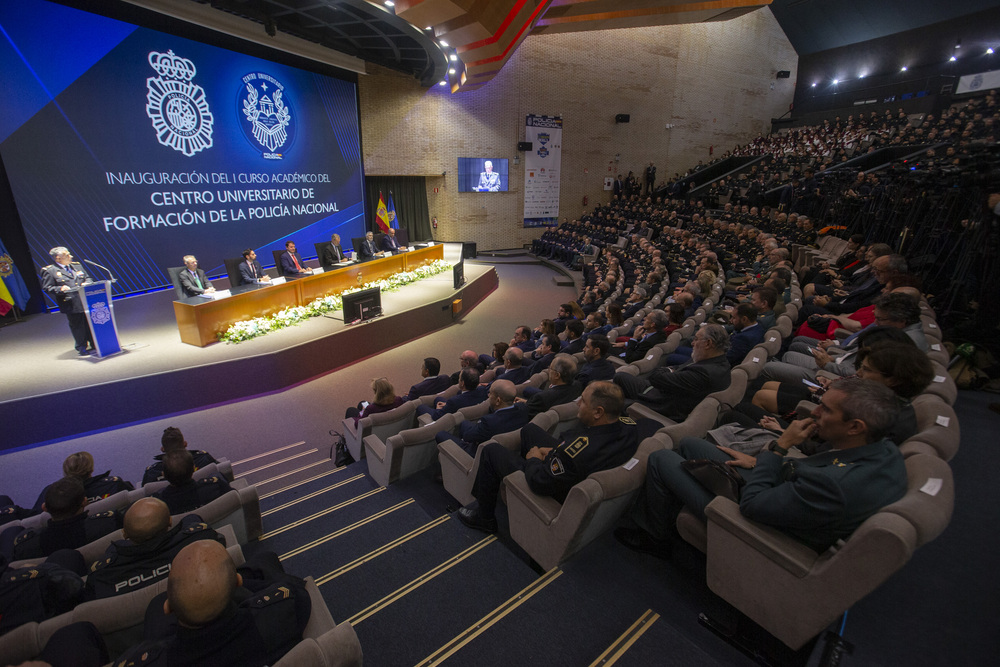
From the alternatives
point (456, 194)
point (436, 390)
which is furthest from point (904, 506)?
point (456, 194)

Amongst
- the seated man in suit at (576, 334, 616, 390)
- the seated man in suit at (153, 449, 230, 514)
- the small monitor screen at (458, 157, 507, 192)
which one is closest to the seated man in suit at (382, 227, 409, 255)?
the small monitor screen at (458, 157, 507, 192)

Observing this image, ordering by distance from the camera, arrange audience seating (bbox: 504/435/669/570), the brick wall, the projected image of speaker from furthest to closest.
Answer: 1. the brick wall
2. the projected image of speaker
3. audience seating (bbox: 504/435/669/570)

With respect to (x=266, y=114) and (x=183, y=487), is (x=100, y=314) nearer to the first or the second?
(x=183, y=487)

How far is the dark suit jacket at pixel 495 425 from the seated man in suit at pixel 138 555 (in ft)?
5.00

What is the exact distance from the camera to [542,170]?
1577 centimetres

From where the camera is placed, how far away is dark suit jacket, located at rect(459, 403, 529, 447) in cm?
282

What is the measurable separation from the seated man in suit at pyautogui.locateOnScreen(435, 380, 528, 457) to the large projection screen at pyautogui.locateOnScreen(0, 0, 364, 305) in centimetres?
759

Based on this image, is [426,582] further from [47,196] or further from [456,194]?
[456,194]

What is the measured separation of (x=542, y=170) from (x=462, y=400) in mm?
13816

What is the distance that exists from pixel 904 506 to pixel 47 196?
9.77 m

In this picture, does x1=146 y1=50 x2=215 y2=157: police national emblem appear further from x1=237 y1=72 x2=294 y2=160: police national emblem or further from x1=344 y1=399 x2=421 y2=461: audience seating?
x1=344 y1=399 x2=421 y2=461: audience seating

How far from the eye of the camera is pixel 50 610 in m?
1.70

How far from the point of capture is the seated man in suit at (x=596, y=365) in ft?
11.3

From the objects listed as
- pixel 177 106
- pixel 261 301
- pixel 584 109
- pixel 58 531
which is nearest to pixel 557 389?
pixel 58 531
